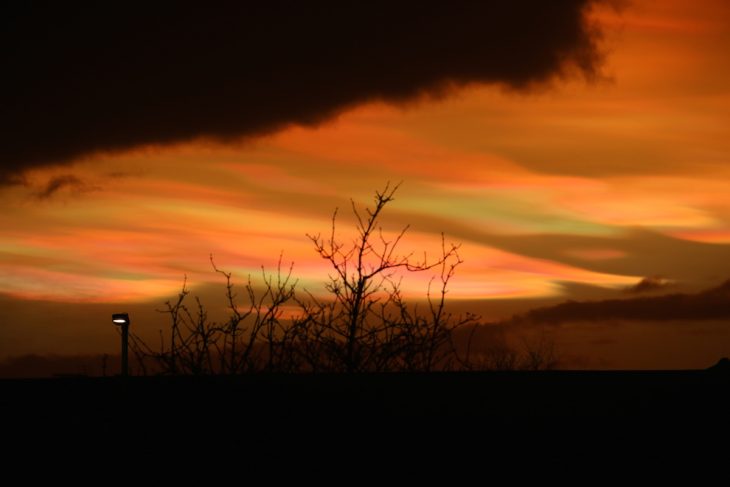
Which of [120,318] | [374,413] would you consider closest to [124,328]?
[120,318]

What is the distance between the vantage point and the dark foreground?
4.34m

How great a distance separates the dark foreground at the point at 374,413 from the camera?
4.34 m

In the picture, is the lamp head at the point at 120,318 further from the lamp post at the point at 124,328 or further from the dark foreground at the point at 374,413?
the dark foreground at the point at 374,413

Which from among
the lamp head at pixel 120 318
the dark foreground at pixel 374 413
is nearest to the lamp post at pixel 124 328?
the lamp head at pixel 120 318

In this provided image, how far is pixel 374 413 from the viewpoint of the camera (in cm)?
458

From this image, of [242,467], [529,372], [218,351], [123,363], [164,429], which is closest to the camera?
[242,467]

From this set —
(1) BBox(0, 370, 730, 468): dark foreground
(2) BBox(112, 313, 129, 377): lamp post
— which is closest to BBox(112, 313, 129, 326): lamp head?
(2) BBox(112, 313, 129, 377): lamp post

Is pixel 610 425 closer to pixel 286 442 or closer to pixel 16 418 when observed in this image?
pixel 286 442

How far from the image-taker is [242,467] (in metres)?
4.15

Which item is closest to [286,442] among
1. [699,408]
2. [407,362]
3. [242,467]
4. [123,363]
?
[242,467]

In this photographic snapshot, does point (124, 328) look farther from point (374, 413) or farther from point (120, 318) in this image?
point (374, 413)

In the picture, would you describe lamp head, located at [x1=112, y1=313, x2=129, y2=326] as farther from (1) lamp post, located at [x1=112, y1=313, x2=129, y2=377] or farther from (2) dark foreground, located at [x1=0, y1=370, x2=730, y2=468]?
(2) dark foreground, located at [x1=0, y1=370, x2=730, y2=468]

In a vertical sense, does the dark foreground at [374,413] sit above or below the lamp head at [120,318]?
below

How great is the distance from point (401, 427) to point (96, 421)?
141cm
